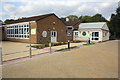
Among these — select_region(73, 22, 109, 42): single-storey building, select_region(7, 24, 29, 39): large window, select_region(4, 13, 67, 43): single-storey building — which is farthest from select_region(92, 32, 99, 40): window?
select_region(7, 24, 29, 39): large window

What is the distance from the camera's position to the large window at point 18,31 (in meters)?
17.6

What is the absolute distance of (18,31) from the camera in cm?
1917

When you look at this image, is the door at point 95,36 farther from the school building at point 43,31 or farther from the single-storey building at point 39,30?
the single-storey building at point 39,30

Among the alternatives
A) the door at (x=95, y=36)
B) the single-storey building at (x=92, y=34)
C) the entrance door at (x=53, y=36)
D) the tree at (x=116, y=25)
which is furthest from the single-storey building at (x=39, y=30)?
the tree at (x=116, y=25)

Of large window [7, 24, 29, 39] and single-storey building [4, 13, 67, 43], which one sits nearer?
single-storey building [4, 13, 67, 43]

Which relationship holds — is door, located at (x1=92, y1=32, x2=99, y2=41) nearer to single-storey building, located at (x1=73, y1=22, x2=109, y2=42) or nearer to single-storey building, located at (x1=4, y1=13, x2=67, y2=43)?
single-storey building, located at (x1=73, y1=22, x2=109, y2=42)

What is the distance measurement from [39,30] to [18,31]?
191 inches

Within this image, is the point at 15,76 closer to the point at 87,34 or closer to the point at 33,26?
the point at 33,26

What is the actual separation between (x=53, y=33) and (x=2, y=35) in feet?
39.7

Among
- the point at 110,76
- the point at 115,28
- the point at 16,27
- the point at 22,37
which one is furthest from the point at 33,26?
the point at 115,28

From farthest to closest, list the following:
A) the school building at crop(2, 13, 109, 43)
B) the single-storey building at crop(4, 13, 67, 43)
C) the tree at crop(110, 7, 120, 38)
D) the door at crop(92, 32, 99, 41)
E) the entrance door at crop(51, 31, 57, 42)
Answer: the tree at crop(110, 7, 120, 38) < the door at crop(92, 32, 99, 41) < the entrance door at crop(51, 31, 57, 42) < the school building at crop(2, 13, 109, 43) < the single-storey building at crop(4, 13, 67, 43)

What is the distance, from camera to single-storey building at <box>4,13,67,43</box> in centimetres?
1658

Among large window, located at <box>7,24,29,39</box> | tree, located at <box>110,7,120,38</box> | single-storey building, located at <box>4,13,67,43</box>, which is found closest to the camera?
single-storey building, located at <box>4,13,67,43</box>

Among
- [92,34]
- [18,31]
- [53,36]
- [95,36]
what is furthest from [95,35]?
[18,31]
